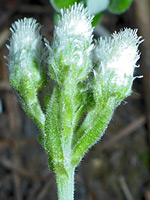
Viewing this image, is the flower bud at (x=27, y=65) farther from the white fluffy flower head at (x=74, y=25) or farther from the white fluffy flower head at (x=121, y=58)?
the white fluffy flower head at (x=121, y=58)

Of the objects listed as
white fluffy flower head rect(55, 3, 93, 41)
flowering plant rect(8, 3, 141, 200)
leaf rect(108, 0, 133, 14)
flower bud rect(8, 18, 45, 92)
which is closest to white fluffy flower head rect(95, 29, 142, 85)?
flowering plant rect(8, 3, 141, 200)

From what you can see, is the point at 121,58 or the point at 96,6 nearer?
the point at 121,58

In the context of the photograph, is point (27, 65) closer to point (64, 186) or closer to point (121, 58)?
point (121, 58)

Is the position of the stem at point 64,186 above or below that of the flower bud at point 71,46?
below

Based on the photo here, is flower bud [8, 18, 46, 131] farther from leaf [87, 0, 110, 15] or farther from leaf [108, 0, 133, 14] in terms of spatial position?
leaf [108, 0, 133, 14]

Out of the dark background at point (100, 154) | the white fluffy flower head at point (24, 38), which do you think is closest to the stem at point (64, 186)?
the white fluffy flower head at point (24, 38)

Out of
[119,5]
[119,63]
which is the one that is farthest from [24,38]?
[119,5]
